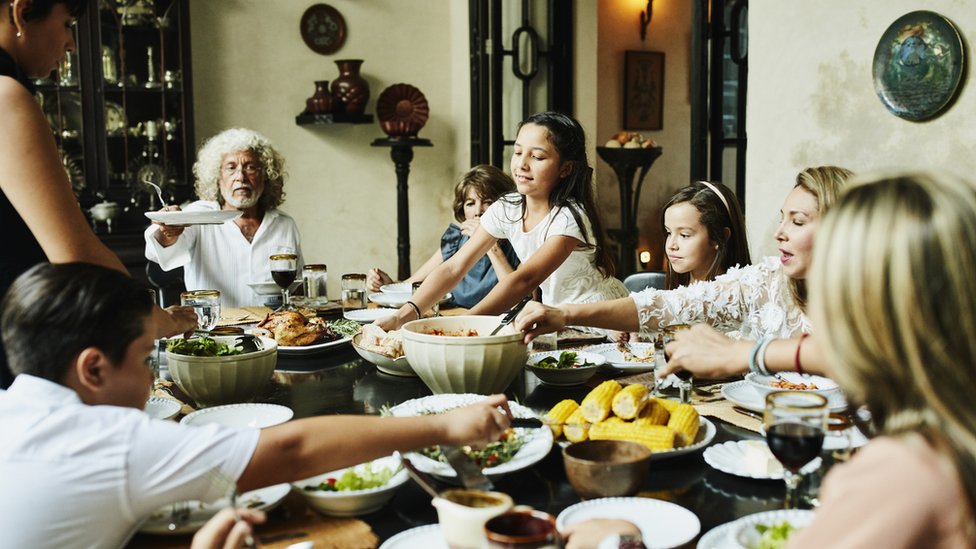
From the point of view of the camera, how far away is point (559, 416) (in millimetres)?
1552

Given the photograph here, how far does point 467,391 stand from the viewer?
6.06ft

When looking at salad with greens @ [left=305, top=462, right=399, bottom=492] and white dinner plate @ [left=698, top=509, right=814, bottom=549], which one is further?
salad with greens @ [left=305, top=462, right=399, bottom=492]

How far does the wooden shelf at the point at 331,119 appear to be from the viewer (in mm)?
5508

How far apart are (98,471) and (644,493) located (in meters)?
0.75

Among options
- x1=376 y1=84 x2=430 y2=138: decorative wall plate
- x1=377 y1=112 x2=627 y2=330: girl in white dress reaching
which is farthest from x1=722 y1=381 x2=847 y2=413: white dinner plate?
x1=376 y1=84 x2=430 y2=138: decorative wall plate

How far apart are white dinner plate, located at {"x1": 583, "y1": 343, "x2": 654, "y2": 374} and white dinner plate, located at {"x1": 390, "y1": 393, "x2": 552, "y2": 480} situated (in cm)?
44

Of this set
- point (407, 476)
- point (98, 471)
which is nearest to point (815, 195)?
point (407, 476)

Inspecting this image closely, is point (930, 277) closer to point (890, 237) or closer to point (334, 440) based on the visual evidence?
point (890, 237)

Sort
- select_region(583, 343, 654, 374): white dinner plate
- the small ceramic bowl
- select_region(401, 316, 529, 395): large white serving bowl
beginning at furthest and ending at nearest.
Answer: select_region(583, 343, 654, 374): white dinner plate < the small ceramic bowl < select_region(401, 316, 529, 395): large white serving bowl

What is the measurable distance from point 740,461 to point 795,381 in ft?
1.72

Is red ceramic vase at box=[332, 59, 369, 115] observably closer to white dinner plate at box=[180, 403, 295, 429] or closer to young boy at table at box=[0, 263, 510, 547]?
white dinner plate at box=[180, 403, 295, 429]

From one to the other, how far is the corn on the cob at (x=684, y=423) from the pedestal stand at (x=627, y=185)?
14.9 feet

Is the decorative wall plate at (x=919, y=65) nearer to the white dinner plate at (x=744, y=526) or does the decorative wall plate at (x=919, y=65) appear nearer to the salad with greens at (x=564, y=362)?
the salad with greens at (x=564, y=362)

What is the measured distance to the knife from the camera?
4.07ft
